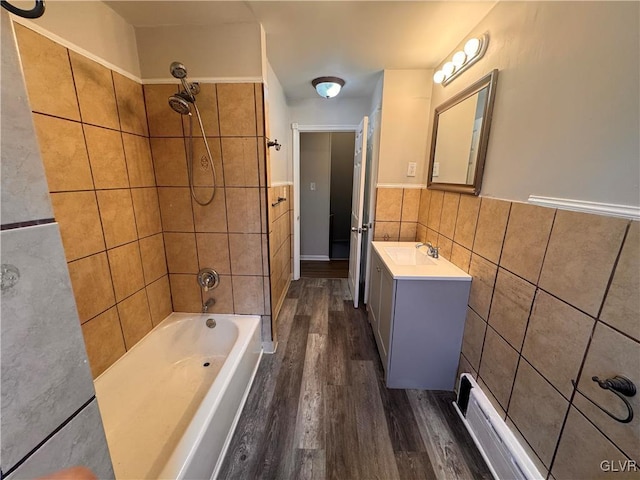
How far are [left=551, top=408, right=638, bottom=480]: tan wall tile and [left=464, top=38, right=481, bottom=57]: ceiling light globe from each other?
1.82m

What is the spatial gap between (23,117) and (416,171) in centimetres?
238

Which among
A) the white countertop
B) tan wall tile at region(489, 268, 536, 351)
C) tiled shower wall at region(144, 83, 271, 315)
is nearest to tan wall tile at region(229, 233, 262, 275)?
tiled shower wall at region(144, 83, 271, 315)

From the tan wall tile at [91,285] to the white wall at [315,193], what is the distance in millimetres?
3006

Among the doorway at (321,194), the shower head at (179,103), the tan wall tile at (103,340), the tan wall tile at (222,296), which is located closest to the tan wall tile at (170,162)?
the shower head at (179,103)

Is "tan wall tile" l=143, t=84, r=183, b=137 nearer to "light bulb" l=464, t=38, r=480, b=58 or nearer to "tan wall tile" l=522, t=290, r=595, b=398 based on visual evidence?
"light bulb" l=464, t=38, r=480, b=58

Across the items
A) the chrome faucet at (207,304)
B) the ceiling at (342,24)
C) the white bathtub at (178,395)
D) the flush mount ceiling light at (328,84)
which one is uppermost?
the ceiling at (342,24)

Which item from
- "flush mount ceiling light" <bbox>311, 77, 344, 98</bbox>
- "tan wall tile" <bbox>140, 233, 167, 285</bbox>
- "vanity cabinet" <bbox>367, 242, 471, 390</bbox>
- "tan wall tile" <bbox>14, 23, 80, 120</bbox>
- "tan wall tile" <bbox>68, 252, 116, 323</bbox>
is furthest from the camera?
"flush mount ceiling light" <bbox>311, 77, 344, 98</bbox>

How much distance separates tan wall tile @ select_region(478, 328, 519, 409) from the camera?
1.22 m

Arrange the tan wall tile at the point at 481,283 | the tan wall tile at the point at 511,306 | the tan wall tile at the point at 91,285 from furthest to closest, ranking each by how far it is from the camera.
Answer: the tan wall tile at the point at 481,283 < the tan wall tile at the point at 91,285 < the tan wall tile at the point at 511,306

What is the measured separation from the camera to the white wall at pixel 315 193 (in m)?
3.89

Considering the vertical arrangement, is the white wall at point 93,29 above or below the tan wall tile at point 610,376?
above

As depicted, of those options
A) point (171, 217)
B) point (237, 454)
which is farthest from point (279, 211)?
point (237, 454)

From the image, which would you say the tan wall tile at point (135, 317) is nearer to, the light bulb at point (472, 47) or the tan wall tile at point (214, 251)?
the tan wall tile at point (214, 251)

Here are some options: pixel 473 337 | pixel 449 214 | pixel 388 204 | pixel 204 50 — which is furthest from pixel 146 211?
pixel 473 337
